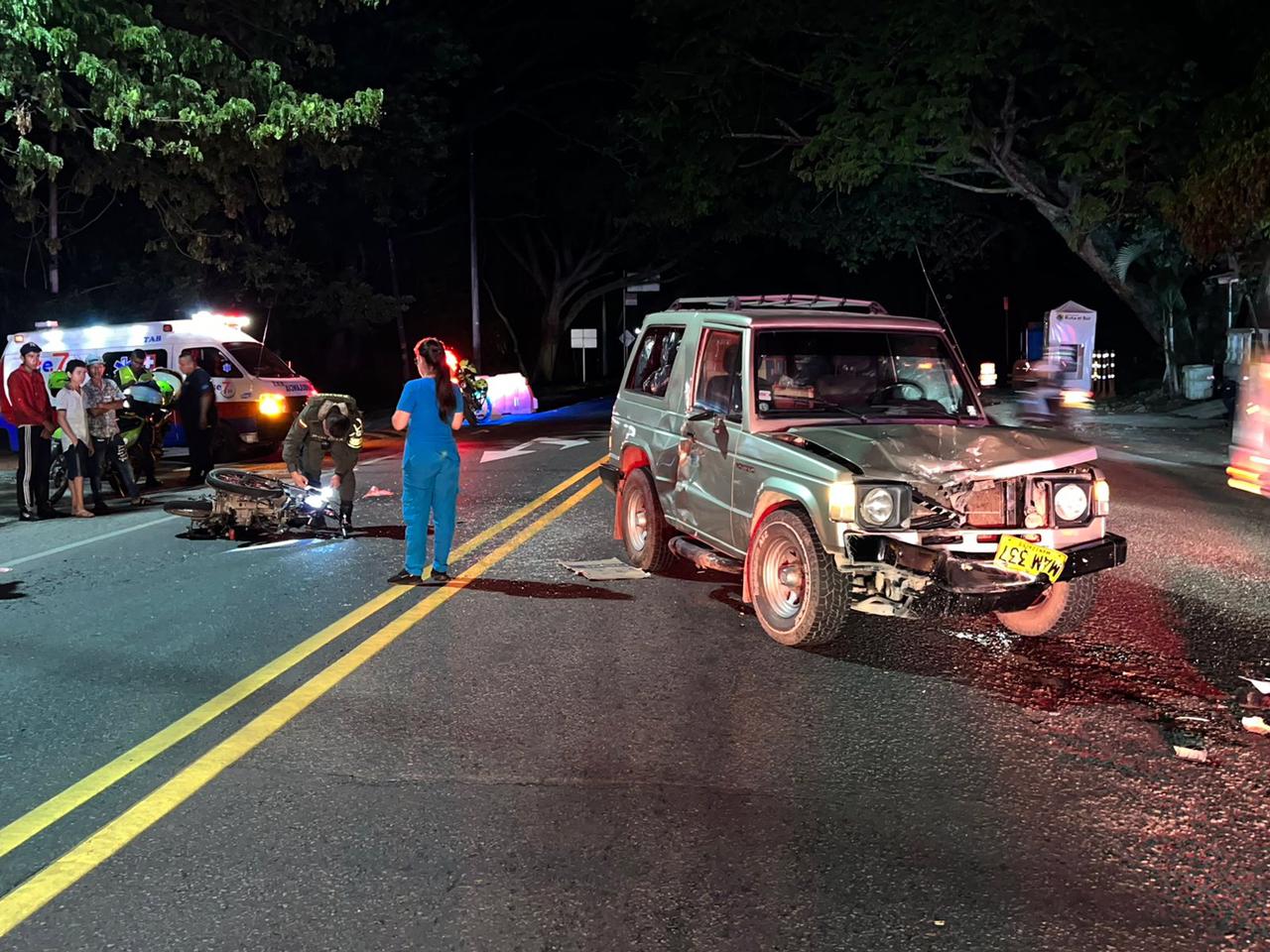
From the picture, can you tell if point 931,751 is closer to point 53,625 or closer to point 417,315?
point 53,625

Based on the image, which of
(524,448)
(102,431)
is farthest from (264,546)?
(524,448)

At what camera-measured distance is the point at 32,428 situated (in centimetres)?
1241

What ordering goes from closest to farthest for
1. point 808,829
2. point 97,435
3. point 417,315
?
point 808,829
point 97,435
point 417,315

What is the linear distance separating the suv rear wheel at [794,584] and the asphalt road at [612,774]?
158 millimetres

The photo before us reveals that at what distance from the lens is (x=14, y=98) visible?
17172 mm

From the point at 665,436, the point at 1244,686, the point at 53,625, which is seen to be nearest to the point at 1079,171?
the point at 665,436

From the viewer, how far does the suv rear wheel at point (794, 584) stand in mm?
6301

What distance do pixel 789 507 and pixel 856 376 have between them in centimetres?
135

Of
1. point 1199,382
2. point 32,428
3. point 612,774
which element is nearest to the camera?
point 612,774

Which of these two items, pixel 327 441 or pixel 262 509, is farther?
pixel 262 509

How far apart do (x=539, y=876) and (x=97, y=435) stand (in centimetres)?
1100

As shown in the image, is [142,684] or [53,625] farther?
[53,625]

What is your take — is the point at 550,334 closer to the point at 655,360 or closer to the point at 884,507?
the point at 655,360

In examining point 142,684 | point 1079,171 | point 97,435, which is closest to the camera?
point 142,684
